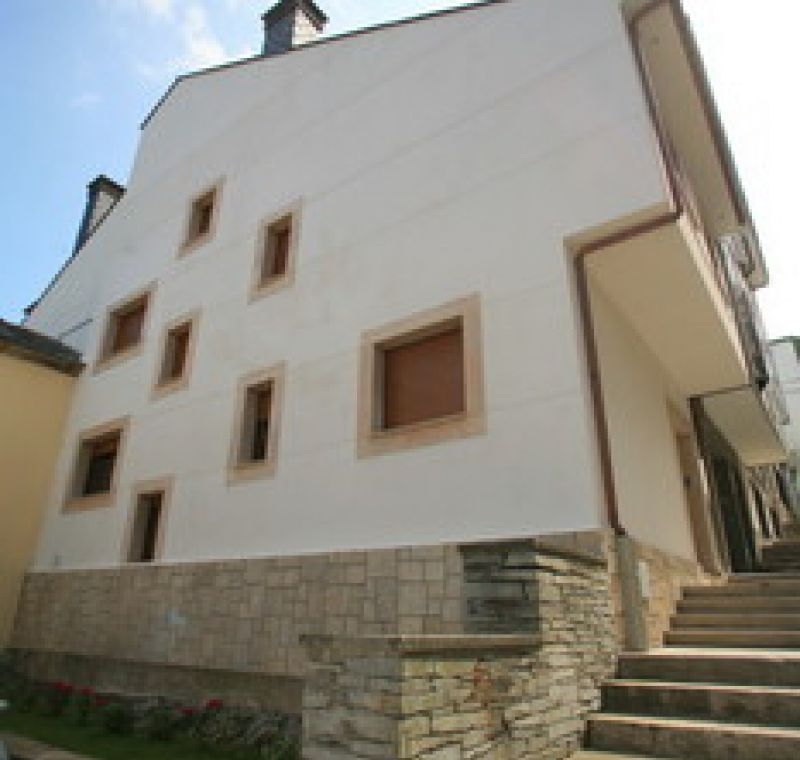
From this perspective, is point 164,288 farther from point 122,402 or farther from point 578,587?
point 578,587

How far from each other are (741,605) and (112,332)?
12.3 meters

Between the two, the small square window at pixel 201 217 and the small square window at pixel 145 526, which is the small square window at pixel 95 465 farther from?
the small square window at pixel 201 217

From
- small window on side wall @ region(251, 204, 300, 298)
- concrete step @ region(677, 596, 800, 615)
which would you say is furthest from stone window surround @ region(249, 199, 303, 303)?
concrete step @ region(677, 596, 800, 615)

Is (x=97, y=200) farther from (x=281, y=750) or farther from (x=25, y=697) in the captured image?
(x=281, y=750)

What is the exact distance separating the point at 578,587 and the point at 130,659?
22.4 ft

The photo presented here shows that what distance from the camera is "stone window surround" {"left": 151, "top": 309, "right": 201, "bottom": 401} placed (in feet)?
32.6

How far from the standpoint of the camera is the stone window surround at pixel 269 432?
7941 millimetres

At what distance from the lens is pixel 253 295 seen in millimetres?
9492

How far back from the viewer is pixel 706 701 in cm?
432

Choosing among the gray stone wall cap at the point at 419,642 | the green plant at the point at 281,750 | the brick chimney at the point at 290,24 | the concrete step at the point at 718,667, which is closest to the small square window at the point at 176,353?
the green plant at the point at 281,750

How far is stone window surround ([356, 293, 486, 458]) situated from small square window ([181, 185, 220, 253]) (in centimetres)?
553

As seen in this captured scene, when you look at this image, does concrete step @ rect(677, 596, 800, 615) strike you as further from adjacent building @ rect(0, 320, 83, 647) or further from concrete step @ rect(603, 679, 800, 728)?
adjacent building @ rect(0, 320, 83, 647)

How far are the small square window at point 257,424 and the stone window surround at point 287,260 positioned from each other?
1453 millimetres

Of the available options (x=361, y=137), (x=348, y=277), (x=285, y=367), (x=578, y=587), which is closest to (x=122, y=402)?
(x=285, y=367)
